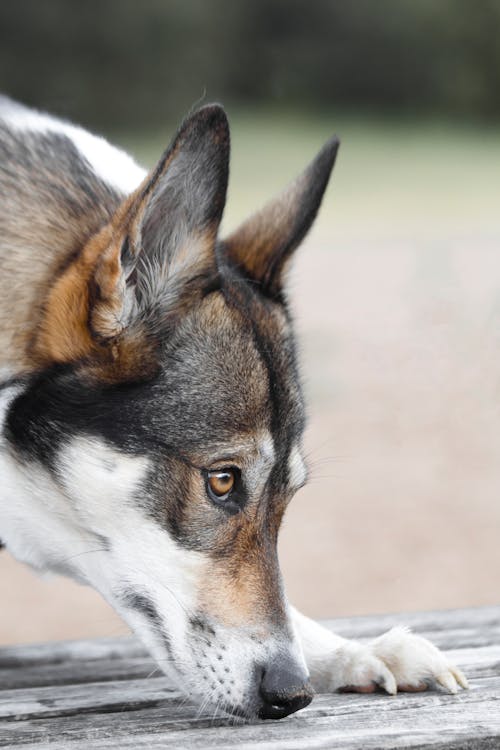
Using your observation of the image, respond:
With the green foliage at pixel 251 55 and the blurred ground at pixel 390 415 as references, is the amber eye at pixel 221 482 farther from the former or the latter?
the green foliage at pixel 251 55

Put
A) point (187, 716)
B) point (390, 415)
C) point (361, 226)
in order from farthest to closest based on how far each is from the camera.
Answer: point (361, 226) → point (390, 415) → point (187, 716)

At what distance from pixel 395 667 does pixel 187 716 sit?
0.67 m

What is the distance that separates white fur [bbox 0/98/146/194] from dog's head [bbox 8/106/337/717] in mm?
505

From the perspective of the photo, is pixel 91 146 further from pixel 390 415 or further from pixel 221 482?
pixel 390 415

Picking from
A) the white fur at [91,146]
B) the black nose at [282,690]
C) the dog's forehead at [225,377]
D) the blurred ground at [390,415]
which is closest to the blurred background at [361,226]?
the blurred ground at [390,415]

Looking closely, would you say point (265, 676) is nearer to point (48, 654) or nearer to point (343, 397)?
point (48, 654)

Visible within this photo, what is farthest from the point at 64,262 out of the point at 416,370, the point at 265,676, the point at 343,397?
the point at 416,370

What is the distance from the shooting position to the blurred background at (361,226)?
949 centimetres

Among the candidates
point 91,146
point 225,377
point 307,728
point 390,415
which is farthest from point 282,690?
point 390,415

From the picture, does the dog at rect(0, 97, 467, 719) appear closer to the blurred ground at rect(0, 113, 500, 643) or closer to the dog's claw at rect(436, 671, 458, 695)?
the dog's claw at rect(436, 671, 458, 695)

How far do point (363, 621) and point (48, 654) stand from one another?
1.22 m

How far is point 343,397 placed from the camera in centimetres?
1365

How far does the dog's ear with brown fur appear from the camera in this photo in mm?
3020

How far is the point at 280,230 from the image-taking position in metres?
3.85
